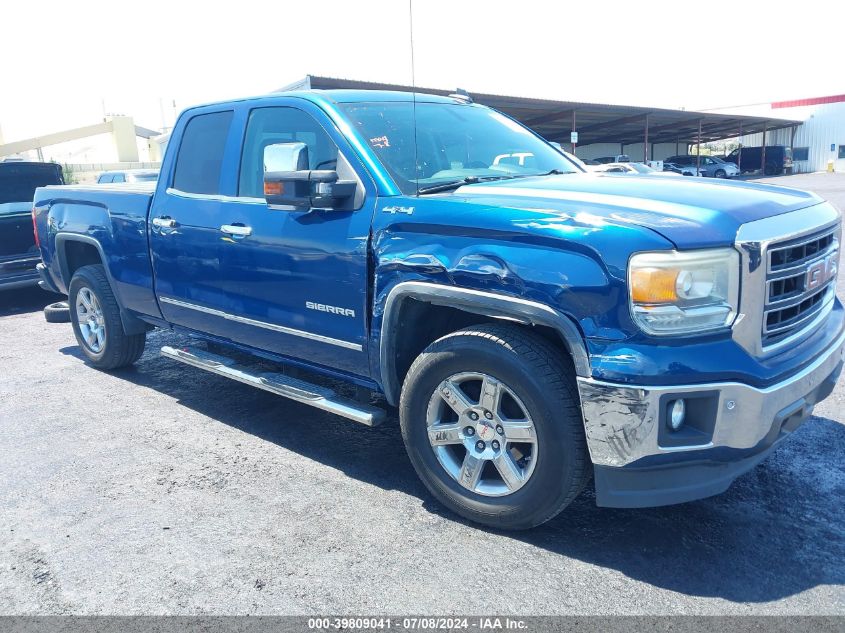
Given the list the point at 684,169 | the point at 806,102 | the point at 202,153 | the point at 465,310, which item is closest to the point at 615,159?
the point at 684,169

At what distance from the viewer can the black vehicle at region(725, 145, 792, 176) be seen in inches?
1907

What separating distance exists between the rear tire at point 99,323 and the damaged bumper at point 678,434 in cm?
425

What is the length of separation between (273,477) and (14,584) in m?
1.31

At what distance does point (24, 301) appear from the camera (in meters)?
9.79

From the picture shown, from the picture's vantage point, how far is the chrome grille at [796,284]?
2.88 meters

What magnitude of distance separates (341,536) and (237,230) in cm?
193

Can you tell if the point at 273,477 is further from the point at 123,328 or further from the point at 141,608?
the point at 123,328

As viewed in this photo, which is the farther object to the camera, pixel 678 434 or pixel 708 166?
pixel 708 166

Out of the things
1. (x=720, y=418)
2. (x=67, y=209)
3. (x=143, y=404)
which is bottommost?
(x=143, y=404)

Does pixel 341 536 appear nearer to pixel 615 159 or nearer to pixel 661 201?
pixel 661 201

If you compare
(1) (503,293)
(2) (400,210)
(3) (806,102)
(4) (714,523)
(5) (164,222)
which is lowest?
(4) (714,523)

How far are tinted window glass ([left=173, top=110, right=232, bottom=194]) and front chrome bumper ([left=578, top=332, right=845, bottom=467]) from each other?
114 inches

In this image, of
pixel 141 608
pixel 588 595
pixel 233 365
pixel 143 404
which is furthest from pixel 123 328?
pixel 588 595

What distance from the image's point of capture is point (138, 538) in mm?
3297
